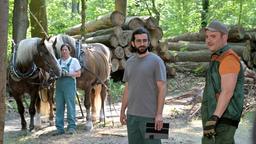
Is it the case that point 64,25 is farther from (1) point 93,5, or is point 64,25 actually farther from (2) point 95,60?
(2) point 95,60

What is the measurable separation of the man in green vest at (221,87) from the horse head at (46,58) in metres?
5.16

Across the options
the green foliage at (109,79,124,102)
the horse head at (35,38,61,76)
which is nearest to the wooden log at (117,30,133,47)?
the green foliage at (109,79,124,102)

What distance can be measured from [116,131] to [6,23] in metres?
5.38

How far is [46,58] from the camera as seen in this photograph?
9.24 metres

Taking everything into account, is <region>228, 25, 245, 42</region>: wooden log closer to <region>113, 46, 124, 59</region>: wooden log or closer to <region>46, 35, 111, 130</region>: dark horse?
<region>113, 46, 124, 59</region>: wooden log

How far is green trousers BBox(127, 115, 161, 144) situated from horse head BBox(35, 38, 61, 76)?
4.11 meters

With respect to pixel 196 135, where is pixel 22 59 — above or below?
above

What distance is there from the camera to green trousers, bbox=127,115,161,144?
5.09 metres

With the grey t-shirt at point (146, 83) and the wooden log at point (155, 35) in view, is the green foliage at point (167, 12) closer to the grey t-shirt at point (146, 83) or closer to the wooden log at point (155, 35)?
the wooden log at point (155, 35)

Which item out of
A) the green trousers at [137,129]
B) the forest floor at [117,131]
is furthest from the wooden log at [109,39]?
the green trousers at [137,129]

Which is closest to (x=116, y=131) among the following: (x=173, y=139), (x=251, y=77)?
(x=173, y=139)

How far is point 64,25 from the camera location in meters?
26.8

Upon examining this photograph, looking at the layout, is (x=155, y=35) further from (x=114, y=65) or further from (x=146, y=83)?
(x=146, y=83)

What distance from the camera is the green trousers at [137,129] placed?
5.09 meters
